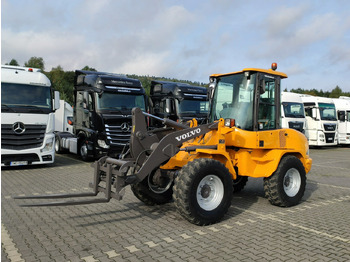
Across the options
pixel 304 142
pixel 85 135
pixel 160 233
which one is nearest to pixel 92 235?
pixel 160 233

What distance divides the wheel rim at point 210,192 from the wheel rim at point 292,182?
1914 millimetres

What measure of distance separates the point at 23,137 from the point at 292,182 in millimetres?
8668

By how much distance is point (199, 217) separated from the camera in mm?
5367

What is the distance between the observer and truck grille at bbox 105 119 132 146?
12.0 meters

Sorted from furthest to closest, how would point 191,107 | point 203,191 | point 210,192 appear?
point 191,107 < point 210,192 < point 203,191

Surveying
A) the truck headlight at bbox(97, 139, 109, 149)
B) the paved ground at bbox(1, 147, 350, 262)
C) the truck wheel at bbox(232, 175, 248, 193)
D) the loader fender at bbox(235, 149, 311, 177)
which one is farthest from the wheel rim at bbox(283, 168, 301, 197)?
the truck headlight at bbox(97, 139, 109, 149)

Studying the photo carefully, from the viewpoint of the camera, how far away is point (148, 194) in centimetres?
638

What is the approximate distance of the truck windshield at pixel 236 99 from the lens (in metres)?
6.48

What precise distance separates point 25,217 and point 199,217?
3.13 metres

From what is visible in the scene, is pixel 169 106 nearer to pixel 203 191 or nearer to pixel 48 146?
pixel 48 146

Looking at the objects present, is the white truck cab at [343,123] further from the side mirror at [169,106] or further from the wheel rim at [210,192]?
the wheel rim at [210,192]

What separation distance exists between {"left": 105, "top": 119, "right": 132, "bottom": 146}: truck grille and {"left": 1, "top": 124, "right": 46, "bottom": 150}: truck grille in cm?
226

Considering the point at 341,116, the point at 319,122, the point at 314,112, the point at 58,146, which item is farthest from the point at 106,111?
the point at 341,116

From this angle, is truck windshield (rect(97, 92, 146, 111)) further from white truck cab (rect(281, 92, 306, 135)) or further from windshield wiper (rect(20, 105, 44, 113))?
white truck cab (rect(281, 92, 306, 135))
